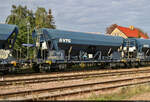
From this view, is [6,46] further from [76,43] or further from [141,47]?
[141,47]

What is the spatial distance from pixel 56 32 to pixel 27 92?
11.3m

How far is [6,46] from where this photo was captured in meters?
17.4

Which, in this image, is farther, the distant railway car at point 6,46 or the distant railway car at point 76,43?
the distant railway car at point 76,43

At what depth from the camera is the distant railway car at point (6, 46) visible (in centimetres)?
1634

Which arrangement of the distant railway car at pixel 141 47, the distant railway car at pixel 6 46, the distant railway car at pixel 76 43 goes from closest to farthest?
1. the distant railway car at pixel 6 46
2. the distant railway car at pixel 76 43
3. the distant railway car at pixel 141 47

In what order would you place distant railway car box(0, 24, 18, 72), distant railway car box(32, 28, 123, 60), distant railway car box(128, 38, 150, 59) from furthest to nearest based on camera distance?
1. distant railway car box(128, 38, 150, 59)
2. distant railway car box(32, 28, 123, 60)
3. distant railway car box(0, 24, 18, 72)

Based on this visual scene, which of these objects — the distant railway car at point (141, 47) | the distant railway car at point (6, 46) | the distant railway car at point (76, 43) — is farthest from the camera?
the distant railway car at point (141, 47)

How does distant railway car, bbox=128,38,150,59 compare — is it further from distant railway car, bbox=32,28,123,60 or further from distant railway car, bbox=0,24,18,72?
distant railway car, bbox=0,24,18,72

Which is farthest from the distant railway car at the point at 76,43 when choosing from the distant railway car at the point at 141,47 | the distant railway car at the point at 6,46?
the distant railway car at the point at 141,47

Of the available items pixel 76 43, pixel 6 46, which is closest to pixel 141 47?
pixel 76 43

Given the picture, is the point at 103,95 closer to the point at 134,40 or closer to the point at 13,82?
the point at 13,82

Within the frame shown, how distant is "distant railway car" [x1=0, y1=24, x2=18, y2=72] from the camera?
1634 cm

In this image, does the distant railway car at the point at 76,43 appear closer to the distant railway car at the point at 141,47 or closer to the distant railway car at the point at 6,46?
the distant railway car at the point at 6,46

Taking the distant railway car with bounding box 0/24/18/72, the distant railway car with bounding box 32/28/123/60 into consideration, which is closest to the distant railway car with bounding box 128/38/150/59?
the distant railway car with bounding box 32/28/123/60
